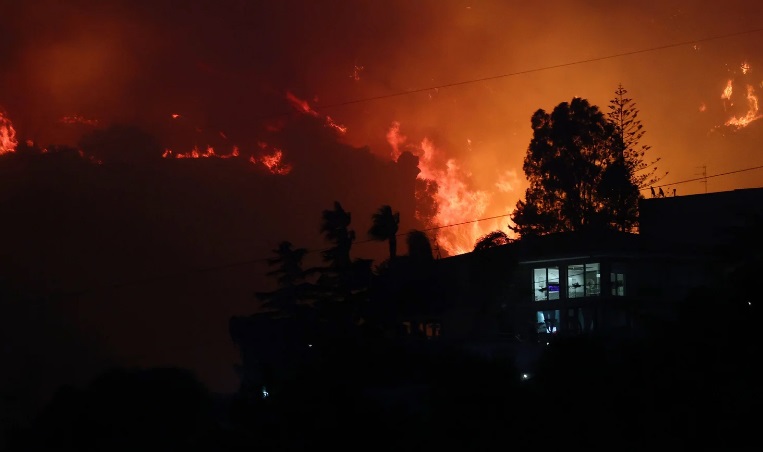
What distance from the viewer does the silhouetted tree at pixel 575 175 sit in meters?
60.0

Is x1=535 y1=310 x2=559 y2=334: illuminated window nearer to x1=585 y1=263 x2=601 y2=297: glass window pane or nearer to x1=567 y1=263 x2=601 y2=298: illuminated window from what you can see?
x1=567 y1=263 x2=601 y2=298: illuminated window

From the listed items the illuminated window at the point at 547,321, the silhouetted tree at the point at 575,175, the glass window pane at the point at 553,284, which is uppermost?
the silhouetted tree at the point at 575,175

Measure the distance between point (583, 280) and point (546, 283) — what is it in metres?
1.86

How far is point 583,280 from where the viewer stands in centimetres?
5250

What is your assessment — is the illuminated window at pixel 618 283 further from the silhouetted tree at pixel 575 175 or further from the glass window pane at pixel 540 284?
the silhouetted tree at pixel 575 175

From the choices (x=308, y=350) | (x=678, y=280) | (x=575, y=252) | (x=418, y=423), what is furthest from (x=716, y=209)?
(x=418, y=423)

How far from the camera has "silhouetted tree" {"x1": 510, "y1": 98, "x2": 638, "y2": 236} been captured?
6003 centimetres

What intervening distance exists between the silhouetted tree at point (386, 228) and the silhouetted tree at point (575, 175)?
10046 millimetres

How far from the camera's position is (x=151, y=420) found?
39562 mm

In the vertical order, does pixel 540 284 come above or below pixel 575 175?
below

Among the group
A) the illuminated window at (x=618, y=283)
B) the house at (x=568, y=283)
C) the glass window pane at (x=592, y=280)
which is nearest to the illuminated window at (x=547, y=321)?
the house at (x=568, y=283)

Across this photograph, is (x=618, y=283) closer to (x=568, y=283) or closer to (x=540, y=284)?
(x=568, y=283)

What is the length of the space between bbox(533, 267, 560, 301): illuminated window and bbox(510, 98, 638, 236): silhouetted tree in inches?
278

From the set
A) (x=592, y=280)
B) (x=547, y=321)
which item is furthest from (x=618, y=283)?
(x=547, y=321)
